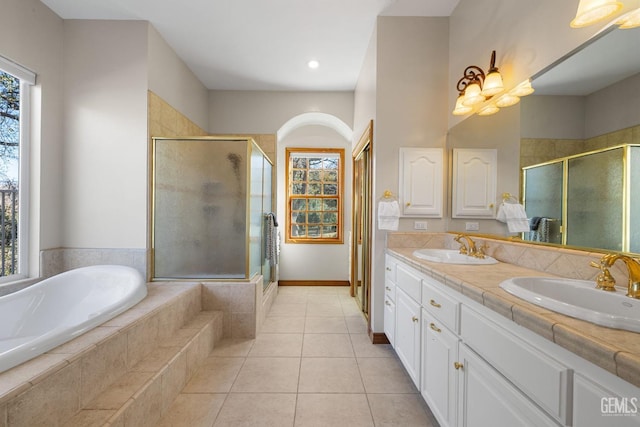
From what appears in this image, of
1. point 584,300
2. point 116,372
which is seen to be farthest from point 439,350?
point 116,372

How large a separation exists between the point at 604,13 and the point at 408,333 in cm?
186

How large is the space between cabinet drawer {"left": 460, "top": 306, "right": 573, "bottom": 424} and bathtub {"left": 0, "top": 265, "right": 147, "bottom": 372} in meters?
1.82

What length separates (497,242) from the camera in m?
1.79

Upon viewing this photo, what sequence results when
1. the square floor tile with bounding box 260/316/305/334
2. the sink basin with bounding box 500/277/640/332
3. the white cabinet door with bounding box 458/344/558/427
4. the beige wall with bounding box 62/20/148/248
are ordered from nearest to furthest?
the sink basin with bounding box 500/277/640/332 → the white cabinet door with bounding box 458/344/558/427 → the beige wall with bounding box 62/20/148/248 → the square floor tile with bounding box 260/316/305/334

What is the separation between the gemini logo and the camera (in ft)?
1.77

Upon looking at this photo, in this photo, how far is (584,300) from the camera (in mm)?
1000

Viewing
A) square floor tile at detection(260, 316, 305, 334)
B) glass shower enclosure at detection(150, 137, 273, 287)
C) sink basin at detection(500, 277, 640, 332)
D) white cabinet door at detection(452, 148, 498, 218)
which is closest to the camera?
sink basin at detection(500, 277, 640, 332)

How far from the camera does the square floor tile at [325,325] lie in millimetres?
2729

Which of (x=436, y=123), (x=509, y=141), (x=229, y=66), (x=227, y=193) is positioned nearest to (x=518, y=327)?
(x=509, y=141)

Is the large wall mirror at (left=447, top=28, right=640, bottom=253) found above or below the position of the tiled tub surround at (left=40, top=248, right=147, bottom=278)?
above

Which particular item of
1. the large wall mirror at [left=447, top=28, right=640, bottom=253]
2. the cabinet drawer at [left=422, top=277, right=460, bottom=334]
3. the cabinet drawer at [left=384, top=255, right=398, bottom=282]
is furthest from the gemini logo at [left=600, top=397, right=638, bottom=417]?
the cabinet drawer at [left=384, top=255, right=398, bottom=282]

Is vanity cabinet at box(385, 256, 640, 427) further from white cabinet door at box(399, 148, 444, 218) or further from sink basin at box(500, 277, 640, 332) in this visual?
white cabinet door at box(399, 148, 444, 218)

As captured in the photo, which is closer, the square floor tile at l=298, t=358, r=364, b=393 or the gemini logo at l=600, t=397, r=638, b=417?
the gemini logo at l=600, t=397, r=638, b=417

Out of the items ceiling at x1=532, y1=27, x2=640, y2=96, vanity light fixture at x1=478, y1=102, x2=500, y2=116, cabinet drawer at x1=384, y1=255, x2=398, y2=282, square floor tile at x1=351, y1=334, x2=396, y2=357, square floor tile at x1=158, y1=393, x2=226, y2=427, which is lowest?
square floor tile at x1=351, y1=334, x2=396, y2=357
